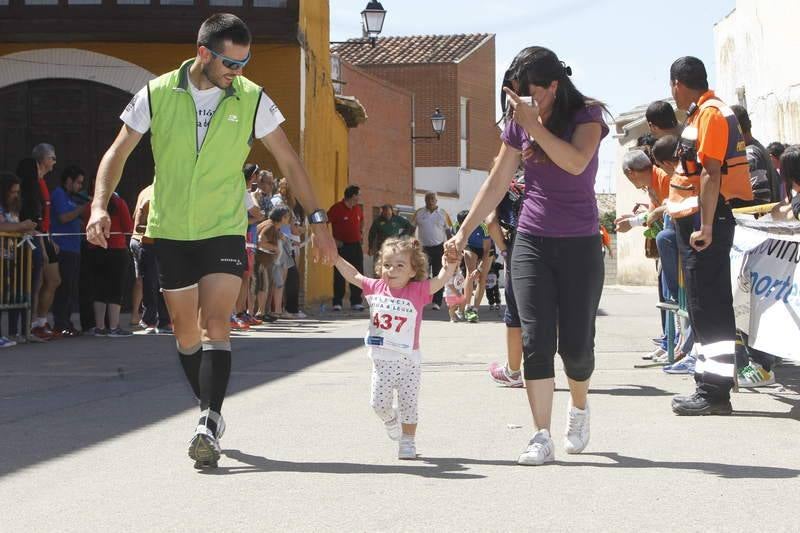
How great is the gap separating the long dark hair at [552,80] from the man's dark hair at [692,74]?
188cm

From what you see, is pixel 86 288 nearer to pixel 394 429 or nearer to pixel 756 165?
pixel 756 165

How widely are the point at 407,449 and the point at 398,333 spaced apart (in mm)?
552

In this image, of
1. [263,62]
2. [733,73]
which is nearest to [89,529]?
[263,62]

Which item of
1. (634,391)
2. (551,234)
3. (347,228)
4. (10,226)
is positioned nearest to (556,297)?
(551,234)

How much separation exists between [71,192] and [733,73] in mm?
14243

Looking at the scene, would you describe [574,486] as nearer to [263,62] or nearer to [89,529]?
[89,529]

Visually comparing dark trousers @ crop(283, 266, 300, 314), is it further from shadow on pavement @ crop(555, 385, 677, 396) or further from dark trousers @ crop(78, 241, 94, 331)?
shadow on pavement @ crop(555, 385, 677, 396)

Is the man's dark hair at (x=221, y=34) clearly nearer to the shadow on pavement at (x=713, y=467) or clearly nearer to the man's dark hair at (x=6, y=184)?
the shadow on pavement at (x=713, y=467)

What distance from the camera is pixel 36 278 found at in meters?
14.3

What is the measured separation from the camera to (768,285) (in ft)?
28.5

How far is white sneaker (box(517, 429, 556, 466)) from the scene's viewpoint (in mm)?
6289

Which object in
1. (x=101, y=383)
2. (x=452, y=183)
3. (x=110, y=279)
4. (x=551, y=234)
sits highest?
(x=452, y=183)

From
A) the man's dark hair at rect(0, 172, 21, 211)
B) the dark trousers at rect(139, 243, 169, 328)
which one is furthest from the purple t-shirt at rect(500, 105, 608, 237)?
the dark trousers at rect(139, 243, 169, 328)

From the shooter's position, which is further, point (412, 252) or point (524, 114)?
point (412, 252)
